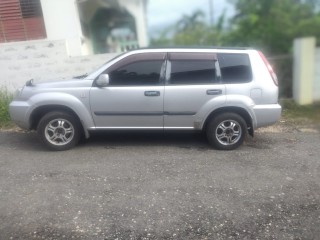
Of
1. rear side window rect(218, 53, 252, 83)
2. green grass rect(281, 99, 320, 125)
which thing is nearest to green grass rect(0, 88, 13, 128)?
rear side window rect(218, 53, 252, 83)

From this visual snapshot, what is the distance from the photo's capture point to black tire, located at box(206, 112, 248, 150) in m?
5.43

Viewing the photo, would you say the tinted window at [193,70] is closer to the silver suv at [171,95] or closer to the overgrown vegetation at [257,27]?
the silver suv at [171,95]

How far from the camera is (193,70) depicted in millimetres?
5426

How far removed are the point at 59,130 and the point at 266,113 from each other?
322cm

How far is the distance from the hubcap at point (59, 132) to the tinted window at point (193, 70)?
1.76 m

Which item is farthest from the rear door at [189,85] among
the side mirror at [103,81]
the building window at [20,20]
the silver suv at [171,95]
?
the building window at [20,20]

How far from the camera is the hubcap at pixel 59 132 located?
5.53 m

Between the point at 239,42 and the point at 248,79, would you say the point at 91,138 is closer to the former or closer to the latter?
the point at 248,79

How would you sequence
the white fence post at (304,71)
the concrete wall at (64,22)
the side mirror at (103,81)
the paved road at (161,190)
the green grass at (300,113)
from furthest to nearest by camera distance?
the concrete wall at (64,22) < the white fence post at (304,71) < the green grass at (300,113) < the side mirror at (103,81) < the paved road at (161,190)

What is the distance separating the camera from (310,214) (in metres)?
3.59

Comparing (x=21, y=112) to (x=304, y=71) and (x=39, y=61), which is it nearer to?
(x=39, y=61)

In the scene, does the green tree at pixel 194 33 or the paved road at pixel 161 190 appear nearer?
the paved road at pixel 161 190

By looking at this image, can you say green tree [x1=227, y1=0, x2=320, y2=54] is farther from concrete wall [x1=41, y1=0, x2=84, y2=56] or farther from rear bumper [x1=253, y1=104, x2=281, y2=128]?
concrete wall [x1=41, y1=0, x2=84, y2=56]

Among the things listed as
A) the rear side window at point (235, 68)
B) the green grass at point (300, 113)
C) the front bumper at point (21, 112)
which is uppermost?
the rear side window at point (235, 68)
